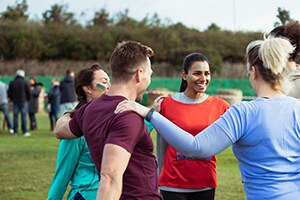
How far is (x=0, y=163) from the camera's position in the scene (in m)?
12.2

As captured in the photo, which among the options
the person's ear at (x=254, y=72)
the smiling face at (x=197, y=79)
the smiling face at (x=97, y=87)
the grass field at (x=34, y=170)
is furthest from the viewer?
the grass field at (x=34, y=170)

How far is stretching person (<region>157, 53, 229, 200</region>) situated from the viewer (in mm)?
5238

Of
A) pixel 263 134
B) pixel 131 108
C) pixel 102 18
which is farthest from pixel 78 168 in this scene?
pixel 102 18

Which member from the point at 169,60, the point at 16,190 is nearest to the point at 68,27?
the point at 169,60

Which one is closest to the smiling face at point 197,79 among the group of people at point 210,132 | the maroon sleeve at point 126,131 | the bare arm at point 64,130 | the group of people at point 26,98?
the bare arm at point 64,130

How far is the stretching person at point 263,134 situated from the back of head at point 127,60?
188 mm

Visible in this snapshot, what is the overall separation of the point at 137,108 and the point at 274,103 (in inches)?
30.4

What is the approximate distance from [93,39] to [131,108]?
5602 centimetres

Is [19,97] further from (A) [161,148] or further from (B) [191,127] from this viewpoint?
(B) [191,127]

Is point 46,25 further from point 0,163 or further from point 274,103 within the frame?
point 274,103

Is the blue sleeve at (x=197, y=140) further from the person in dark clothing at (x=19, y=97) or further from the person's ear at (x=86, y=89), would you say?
the person in dark clothing at (x=19, y=97)

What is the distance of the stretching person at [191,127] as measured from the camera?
5238 millimetres

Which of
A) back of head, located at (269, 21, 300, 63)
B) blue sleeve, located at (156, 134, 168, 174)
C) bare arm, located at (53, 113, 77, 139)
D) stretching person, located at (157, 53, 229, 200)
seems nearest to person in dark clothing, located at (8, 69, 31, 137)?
blue sleeve, located at (156, 134, 168, 174)

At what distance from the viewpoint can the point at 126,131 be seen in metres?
3.16
